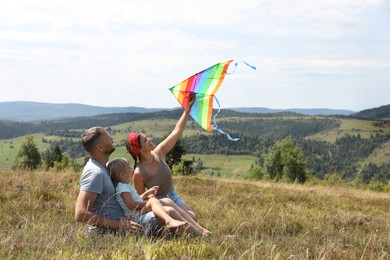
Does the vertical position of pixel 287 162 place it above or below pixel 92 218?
below

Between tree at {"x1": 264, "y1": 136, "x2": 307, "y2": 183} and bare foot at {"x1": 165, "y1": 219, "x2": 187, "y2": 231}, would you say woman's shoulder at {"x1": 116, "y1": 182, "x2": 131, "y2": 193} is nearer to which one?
bare foot at {"x1": 165, "y1": 219, "x2": 187, "y2": 231}

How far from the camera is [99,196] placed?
5.82 m

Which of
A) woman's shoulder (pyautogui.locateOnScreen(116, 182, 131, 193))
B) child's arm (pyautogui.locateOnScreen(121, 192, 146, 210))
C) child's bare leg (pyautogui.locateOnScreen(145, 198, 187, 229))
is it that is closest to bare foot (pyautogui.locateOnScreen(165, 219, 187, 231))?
child's bare leg (pyautogui.locateOnScreen(145, 198, 187, 229))

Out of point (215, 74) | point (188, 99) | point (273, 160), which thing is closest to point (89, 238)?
point (188, 99)

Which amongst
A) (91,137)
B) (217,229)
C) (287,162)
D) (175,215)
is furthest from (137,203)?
(287,162)

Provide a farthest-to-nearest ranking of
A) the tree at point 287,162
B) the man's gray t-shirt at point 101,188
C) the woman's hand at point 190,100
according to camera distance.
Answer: the tree at point 287,162
the woman's hand at point 190,100
the man's gray t-shirt at point 101,188

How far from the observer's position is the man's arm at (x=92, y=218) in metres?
5.43

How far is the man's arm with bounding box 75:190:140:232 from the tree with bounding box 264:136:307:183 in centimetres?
6769

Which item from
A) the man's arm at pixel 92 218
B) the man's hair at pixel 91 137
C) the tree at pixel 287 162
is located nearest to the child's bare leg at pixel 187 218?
the man's arm at pixel 92 218

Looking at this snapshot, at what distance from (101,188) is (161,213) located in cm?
84

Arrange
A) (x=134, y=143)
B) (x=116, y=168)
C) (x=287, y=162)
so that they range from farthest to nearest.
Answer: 1. (x=287, y=162)
2. (x=134, y=143)
3. (x=116, y=168)

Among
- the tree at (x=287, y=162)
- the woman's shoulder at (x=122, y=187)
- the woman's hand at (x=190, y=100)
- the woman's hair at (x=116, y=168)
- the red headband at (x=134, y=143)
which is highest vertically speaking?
the woman's hand at (x=190, y=100)

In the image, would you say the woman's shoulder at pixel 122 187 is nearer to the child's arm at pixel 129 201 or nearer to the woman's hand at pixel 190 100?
the child's arm at pixel 129 201

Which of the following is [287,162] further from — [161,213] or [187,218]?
[161,213]
